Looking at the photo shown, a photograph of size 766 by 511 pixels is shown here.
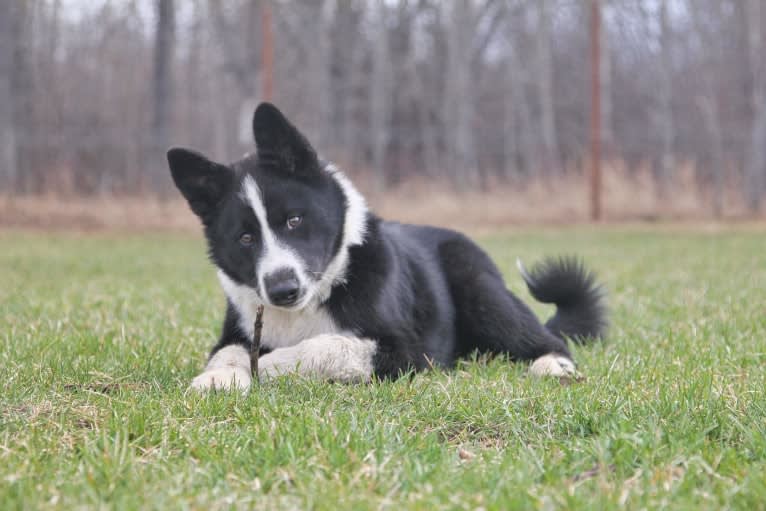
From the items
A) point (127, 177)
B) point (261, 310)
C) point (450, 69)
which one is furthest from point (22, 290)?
point (450, 69)

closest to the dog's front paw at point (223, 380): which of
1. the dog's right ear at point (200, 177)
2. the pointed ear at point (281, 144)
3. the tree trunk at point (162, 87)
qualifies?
the dog's right ear at point (200, 177)

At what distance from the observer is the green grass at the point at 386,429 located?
6.59ft

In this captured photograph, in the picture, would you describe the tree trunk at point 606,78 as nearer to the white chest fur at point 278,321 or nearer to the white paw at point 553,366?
the white paw at point 553,366

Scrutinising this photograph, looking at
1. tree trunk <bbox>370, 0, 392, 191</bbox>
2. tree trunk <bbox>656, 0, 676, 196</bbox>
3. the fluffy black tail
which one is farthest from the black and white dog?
tree trunk <bbox>656, 0, 676, 196</bbox>

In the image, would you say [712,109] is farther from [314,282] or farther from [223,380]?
[223,380]

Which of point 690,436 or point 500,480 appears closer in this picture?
point 500,480

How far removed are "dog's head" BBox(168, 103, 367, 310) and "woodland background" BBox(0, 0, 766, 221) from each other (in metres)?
9.62

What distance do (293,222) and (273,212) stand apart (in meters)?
0.09

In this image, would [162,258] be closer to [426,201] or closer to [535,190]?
[426,201]

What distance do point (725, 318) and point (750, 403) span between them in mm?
2016

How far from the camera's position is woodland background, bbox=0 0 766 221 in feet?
45.3

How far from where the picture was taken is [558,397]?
2.82 meters

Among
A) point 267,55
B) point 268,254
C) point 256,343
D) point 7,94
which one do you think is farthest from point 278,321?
point 7,94

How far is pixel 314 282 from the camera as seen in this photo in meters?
3.30
